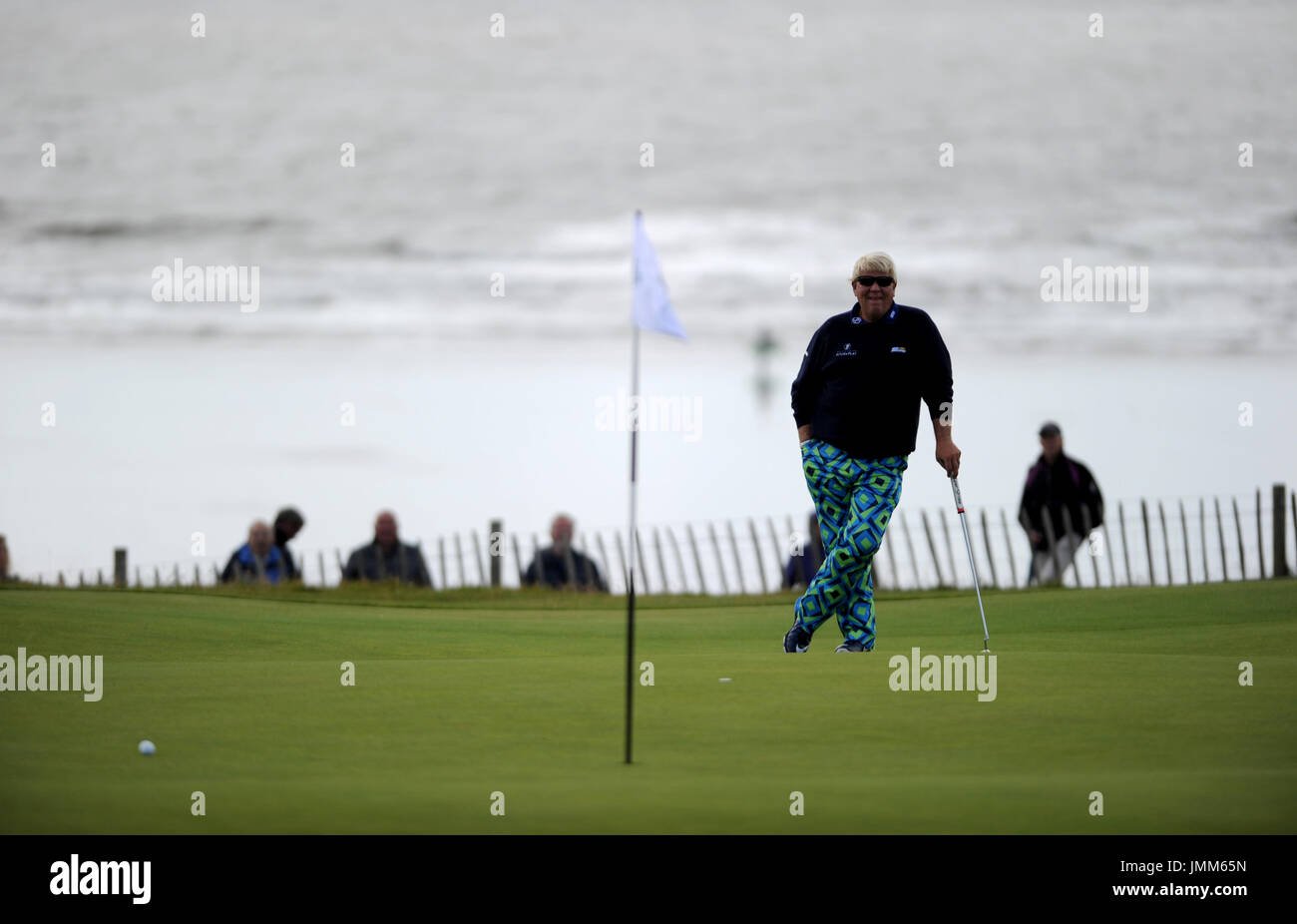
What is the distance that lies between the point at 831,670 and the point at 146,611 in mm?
8487

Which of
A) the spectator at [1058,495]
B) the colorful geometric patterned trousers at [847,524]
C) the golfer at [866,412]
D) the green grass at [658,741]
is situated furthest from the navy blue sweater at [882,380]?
the spectator at [1058,495]

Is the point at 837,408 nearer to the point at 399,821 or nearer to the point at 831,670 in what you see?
the point at 831,670

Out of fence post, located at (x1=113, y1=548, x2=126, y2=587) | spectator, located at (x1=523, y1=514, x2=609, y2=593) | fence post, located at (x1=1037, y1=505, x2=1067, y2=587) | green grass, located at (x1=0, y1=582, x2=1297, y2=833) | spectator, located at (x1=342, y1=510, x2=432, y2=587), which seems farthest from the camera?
fence post, located at (x1=113, y1=548, x2=126, y2=587)

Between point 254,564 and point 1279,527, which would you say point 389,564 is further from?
point 1279,527

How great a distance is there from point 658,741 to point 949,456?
158 inches

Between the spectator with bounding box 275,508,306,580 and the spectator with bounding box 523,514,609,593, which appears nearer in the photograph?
the spectator with bounding box 523,514,609,593

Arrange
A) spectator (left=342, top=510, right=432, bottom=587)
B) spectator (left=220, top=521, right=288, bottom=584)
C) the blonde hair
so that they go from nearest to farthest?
1. the blonde hair
2. spectator (left=220, top=521, right=288, bottom=584)
3. spectator (left=342, top=510, right=432, bottom=587)

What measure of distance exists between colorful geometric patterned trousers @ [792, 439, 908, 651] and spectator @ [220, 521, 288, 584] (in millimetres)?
10782

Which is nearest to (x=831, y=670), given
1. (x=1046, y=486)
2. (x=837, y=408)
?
(x=837, y=408)

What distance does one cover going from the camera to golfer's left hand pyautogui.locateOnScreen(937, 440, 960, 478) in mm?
11609

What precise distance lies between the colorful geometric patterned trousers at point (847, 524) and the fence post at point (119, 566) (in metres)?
16.9

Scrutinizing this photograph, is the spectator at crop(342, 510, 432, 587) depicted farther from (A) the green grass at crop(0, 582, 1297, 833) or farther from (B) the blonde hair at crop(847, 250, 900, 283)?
(B) the blonde hair at crop(847, 250, 900, 283)

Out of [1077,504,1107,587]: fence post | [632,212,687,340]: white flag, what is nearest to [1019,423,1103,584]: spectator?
[1077,504,1107,587]: fence post
